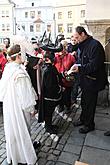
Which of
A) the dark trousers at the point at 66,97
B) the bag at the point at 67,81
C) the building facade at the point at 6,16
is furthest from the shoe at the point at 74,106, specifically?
the building facade at the point at 6,16

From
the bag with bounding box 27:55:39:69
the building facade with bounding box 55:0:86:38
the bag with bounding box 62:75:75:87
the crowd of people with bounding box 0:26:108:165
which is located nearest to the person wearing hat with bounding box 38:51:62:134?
the crowd of people with bounding box 0:26:108:165

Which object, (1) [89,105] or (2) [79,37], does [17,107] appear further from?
(2) [79,37]

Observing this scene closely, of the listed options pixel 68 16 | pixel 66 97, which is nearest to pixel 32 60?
pixel 66 97

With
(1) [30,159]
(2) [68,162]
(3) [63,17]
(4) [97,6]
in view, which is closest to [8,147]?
(1) [30,159]

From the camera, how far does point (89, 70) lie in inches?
142

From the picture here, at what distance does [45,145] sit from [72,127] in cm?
90

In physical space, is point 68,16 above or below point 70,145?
above

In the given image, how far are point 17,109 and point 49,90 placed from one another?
0.98 meters

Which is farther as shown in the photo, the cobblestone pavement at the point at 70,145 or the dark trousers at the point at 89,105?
the dark trousers at the point at 89,105

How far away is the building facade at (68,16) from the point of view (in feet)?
131

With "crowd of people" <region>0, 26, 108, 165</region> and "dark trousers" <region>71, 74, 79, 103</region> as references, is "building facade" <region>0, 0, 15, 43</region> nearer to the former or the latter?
"crowd of people" <region>0, 26, 108, 165</region>

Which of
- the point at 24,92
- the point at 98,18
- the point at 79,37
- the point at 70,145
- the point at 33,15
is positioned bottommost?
the point at 70,145

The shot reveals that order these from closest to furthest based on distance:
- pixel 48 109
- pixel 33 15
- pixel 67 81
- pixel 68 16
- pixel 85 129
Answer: pixel 48 109, pixel 85 129, pixel 67 81, pixel 68 16, pixel 33 15

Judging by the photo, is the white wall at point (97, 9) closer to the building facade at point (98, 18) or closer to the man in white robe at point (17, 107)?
the building facade at point (98, 18)
